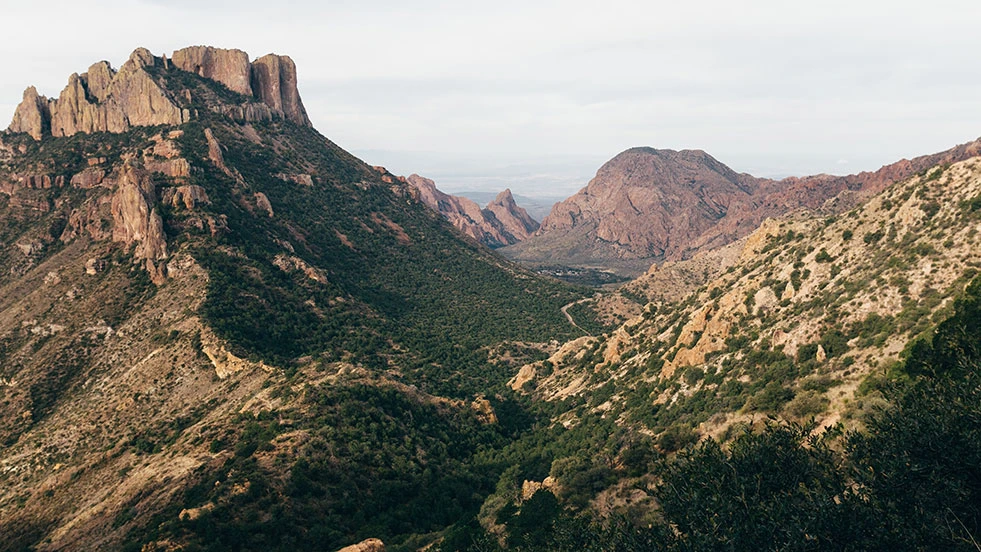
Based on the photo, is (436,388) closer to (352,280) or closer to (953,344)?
(352,280)

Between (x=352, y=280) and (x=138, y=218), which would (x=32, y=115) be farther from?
(x=352, y=280)

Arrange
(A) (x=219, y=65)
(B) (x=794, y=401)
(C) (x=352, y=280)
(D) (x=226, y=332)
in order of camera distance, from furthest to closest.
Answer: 1. (A) (x=219, y=65)
2. (C) (x=352, y=280)
3. (D) (x=226, y=332)
4. (B) (x=794, y=401)

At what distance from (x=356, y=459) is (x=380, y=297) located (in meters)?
78.6

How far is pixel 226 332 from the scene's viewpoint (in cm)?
8469

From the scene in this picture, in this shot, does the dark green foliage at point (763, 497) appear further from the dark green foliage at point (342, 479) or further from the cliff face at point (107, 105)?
the cliff face at point (107, 105)

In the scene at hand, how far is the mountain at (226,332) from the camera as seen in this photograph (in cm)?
5272

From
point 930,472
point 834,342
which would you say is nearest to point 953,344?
point 930,472

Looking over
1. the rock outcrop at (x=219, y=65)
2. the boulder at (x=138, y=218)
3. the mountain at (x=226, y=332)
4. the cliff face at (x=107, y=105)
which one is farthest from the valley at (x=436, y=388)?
the rock outcrop at (x=219, y=65)

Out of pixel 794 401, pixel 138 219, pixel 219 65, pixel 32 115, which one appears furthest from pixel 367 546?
pixel 219 65

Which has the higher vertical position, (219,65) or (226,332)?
(219,65)

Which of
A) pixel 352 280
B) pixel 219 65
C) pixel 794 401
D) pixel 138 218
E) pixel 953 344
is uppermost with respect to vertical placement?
pixel 219 65

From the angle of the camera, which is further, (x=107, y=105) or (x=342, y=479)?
(x=107, y=105)

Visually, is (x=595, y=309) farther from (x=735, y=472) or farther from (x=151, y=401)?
(x=735, y=472)

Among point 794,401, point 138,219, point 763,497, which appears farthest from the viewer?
point 138,219
